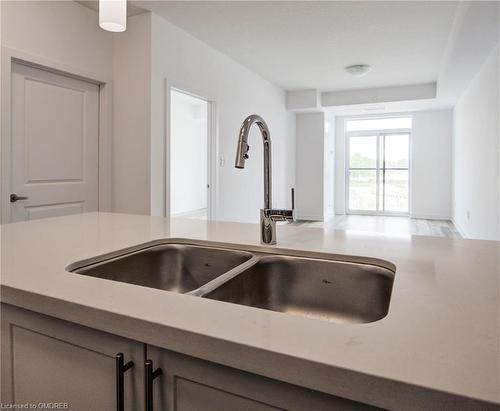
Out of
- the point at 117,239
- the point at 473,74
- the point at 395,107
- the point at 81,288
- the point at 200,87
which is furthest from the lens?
the point at 395,107

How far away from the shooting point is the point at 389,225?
7109 millimetres

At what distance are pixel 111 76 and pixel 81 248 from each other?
2930 millimetres

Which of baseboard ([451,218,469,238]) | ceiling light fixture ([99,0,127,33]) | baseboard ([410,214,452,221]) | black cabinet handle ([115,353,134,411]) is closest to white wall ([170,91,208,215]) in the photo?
baseboard ([410,214,452,221])

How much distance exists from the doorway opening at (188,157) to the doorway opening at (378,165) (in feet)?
11.3

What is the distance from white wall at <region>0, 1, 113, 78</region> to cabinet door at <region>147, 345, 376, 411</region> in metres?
2.99

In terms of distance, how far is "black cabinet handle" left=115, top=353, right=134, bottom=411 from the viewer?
1.95 feet

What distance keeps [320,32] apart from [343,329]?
400 cm

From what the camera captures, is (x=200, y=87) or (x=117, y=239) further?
(x=200, y=87)

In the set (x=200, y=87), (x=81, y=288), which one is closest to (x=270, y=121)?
(x=200, y=87)

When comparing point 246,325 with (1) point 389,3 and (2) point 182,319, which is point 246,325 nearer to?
(2) point 182,319

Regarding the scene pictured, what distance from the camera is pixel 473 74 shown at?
4.89 m

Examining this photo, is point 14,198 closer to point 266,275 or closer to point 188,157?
point 266,275

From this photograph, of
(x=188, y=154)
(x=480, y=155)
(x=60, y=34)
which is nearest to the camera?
(x=60, y=34)

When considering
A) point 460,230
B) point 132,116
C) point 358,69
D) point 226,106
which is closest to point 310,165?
point 358,69
